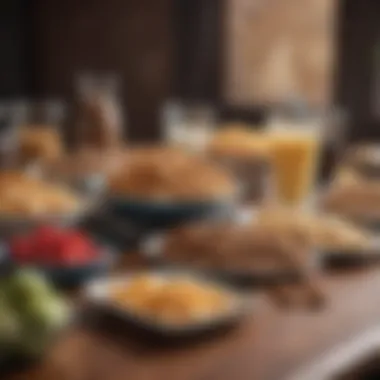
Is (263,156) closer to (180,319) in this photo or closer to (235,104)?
(180,319)

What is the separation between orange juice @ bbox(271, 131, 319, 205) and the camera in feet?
6.68

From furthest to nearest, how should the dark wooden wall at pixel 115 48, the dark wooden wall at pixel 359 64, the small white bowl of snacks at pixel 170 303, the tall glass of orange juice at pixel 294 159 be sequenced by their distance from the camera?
the dark wooden wall at pixel 115 48 → the dark wooden wall at pixel 359 64 → the tall glass of orange juice at pixel 294 159 → the small white bowl of snacks at pixel 170 303

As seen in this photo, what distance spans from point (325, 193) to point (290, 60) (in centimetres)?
160

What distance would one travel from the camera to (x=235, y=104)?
3703 millimetres

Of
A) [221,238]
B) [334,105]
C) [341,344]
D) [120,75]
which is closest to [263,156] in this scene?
[221,238]

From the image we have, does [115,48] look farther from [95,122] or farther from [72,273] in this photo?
[72,273]

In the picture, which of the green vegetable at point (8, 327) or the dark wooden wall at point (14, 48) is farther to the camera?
the dark wooden wall at point (14, 48)

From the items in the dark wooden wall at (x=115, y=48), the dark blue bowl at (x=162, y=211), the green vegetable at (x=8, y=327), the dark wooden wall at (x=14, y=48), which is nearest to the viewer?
the green vegetable at (x=8, y=327)

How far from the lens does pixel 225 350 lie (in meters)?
1.12

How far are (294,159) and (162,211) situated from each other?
47 centimetres

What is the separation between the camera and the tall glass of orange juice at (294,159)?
6.67ft

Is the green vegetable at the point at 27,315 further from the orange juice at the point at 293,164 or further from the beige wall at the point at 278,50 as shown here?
the beige wall at the point at 278,50

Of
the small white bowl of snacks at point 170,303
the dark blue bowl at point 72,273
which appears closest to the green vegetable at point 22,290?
the small white bowl of snacks at point 170,303

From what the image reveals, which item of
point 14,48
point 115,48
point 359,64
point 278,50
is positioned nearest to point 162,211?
point 359,64
